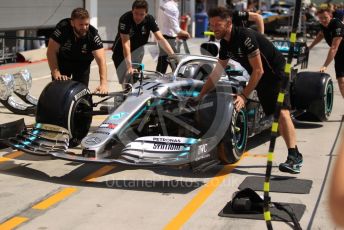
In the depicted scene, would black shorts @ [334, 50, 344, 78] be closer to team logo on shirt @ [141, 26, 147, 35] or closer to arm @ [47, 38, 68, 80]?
team logo on shirt @ [141, 26, 147, 35]

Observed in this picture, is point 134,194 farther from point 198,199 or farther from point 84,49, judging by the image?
point 84,49

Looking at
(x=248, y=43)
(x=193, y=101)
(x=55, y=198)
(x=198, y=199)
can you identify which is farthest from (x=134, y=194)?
(x=248, y=43)

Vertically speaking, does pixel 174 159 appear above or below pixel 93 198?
above

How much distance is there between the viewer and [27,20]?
1617 centimetres

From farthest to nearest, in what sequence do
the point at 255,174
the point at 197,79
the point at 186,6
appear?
1. the point at 186,6
2. the point at 197,79
3. the point at 255,174

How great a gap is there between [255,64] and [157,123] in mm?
1239

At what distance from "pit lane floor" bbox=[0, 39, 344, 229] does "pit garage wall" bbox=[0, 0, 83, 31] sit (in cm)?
894

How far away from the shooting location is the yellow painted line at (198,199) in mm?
4652

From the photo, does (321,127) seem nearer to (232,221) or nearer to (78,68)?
(78,68)

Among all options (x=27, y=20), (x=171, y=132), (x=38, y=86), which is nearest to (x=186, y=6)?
(x=27, y=20)

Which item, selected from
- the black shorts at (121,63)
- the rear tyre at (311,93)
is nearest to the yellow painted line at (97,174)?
the black shorts at (121,63)

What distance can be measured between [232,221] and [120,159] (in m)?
1.27

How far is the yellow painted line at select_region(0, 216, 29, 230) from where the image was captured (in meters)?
4.51

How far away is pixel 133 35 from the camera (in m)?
8.10
